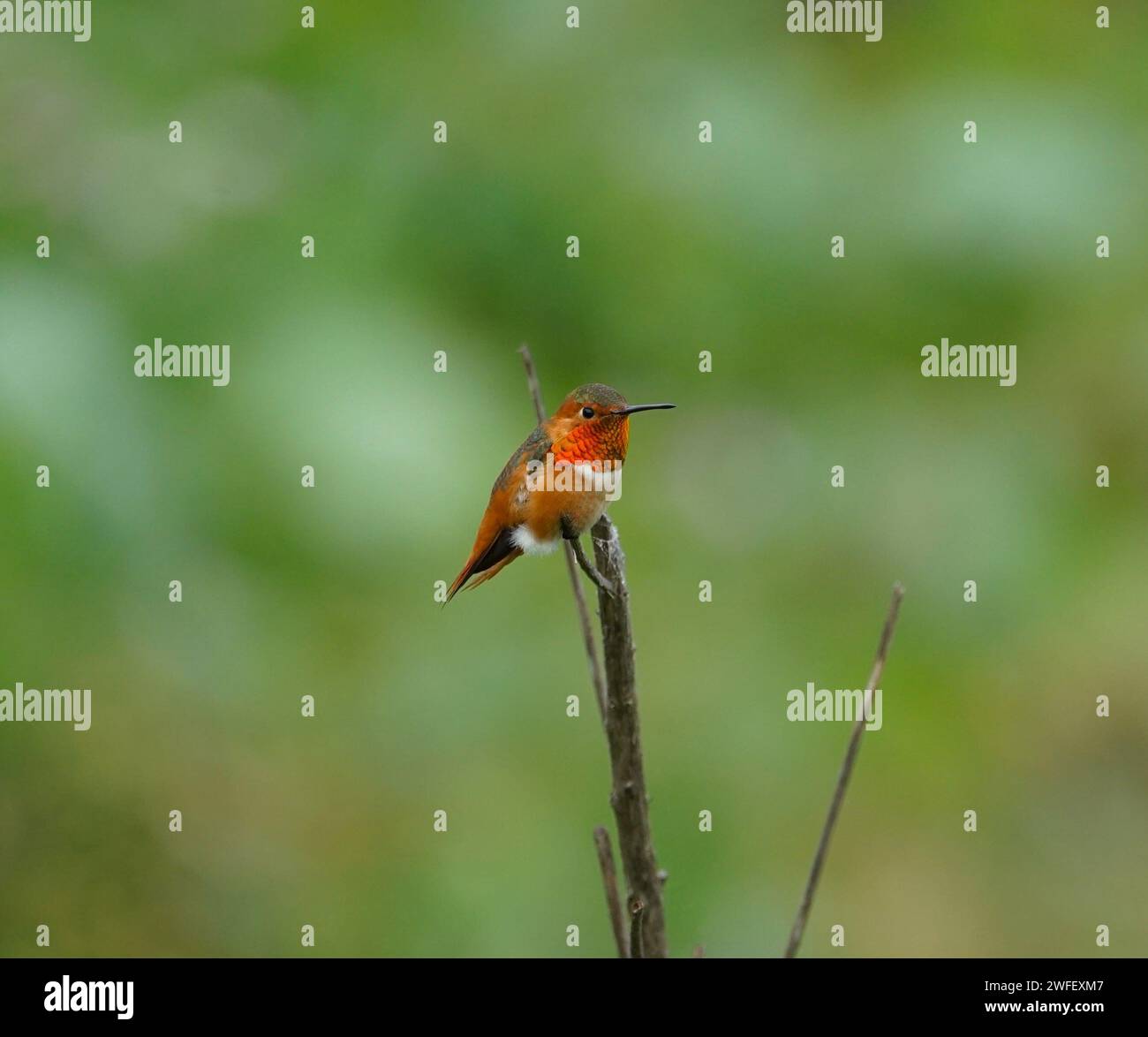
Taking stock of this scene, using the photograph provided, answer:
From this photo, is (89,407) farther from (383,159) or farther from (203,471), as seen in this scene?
(383,159)

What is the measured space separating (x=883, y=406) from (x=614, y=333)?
119cm

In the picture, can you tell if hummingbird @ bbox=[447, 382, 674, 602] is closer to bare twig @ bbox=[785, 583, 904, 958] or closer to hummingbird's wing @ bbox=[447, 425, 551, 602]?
hummingbird's wing @ bbox=[447, 425, 551, 602]

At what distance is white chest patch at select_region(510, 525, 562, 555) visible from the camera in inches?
100

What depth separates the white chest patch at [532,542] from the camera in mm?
2547

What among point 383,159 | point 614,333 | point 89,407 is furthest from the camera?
point 614,333

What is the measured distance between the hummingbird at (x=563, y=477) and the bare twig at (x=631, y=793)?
0.44 meters

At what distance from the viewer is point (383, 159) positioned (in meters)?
5.11

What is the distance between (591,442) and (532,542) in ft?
0.73

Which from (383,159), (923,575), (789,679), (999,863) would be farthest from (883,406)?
(383,159)

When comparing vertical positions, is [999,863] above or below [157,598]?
below
